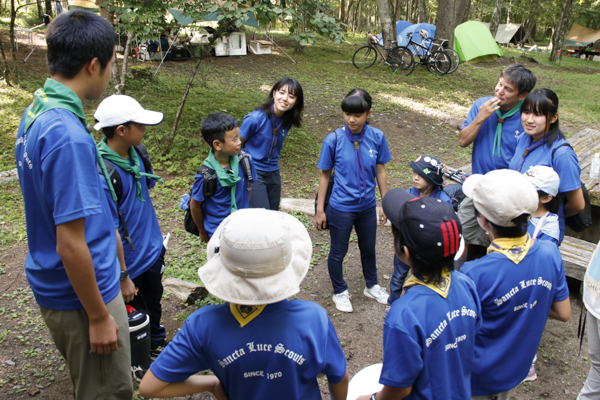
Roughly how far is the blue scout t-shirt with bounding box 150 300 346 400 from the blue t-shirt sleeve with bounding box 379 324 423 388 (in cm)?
20

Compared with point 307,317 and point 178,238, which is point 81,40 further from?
point 178,238

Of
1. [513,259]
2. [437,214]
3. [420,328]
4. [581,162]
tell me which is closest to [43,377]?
[420,328]

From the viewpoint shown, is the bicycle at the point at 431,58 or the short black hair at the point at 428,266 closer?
the short black hair at the point at 428,266

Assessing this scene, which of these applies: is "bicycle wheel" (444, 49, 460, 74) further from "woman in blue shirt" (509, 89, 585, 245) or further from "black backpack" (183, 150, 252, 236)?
"black backpack" (183, 150, 252, 236)

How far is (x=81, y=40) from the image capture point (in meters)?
1.60

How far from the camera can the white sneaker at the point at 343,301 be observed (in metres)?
3.57

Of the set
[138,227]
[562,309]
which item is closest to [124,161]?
[138,227]

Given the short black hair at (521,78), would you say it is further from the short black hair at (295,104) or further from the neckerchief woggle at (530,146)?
the short black hair at (295,104)

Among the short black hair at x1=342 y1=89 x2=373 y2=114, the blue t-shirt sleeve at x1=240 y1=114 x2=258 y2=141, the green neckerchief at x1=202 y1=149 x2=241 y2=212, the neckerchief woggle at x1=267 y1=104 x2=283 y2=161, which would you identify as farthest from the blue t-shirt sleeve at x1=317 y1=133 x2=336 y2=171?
the green neckerchief at x1=202 y1=149 x2=241 y2=212

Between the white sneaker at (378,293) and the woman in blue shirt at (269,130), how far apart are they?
1.22 meters

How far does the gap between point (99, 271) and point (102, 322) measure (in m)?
0.21

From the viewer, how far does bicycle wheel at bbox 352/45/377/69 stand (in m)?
14.4

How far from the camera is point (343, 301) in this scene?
3.61 meters

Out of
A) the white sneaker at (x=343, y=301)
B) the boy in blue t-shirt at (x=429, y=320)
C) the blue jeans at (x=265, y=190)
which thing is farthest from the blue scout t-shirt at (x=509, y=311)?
the blue jeans at (x=265, y=190)
